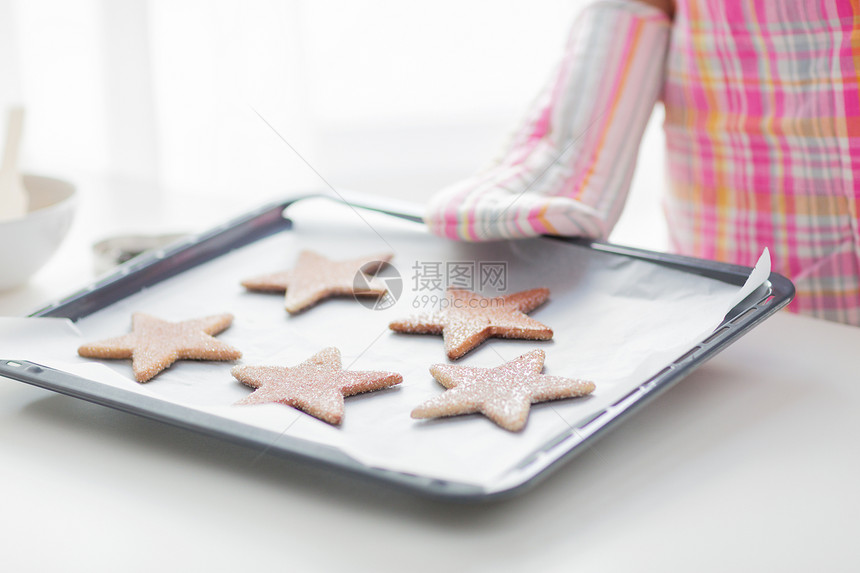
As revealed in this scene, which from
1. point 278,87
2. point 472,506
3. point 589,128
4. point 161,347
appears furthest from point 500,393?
point 278,87

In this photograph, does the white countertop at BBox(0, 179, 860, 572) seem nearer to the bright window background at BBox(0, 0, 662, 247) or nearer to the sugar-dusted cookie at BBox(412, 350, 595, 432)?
the sugar-dusted cookie at BBox(412, 350, 595, 432)

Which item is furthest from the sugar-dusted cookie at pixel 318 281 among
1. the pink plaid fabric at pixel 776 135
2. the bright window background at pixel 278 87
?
the bright window background at pixel 278 87

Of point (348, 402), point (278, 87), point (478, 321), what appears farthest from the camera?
point (278, 87)

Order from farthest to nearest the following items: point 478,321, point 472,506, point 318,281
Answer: point 318,281 → point 478,321 → point 472,506

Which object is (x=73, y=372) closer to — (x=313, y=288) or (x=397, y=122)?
(x=313, y=288)

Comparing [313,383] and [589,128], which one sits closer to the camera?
[313,383]

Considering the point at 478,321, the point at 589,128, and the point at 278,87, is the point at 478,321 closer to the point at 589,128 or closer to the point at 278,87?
the point at 589,128

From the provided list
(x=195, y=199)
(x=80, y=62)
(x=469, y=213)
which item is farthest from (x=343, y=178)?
(x=469, y=213)
